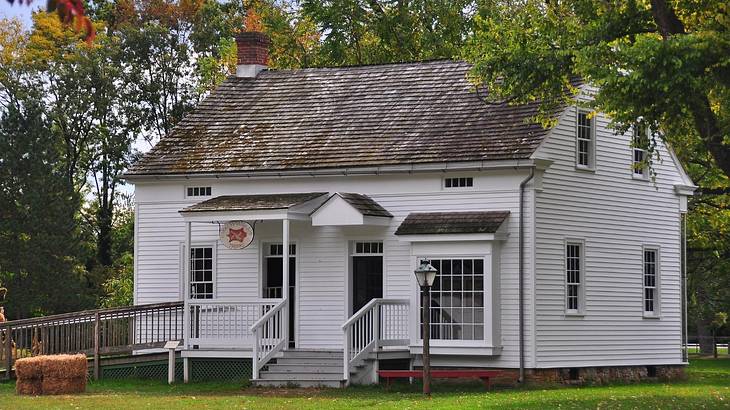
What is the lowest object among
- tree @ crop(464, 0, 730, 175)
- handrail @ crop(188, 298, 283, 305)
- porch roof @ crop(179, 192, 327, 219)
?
handrail @ crop(188, 298, 283, 305)

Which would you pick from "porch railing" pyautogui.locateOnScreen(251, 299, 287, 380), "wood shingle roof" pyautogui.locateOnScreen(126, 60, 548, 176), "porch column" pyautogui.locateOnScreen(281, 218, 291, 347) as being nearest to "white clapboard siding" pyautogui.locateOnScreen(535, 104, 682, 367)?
"wood shingle roof" pyautogui.locateOnScreen(126, 60, 548, 176)

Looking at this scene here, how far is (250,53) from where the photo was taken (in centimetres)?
3425

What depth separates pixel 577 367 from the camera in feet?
91.8

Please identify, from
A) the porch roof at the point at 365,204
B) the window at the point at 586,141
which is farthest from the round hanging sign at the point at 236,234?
the window at the point at 586,141

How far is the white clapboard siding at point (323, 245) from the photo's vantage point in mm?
26859

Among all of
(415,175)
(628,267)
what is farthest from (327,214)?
(628,267)

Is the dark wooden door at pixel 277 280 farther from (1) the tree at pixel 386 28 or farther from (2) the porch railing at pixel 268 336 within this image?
(1) the tree at pixel 386 28

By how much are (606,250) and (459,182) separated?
4099mm

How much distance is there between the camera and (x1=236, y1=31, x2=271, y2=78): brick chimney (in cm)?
3403

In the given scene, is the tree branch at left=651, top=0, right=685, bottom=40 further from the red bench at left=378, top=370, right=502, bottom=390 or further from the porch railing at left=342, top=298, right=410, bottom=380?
the porch railing at left=342, top=298, right=410, bottom=380

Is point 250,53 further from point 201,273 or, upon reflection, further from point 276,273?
point 276,273

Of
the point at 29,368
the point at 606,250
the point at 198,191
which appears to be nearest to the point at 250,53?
the point at 198,191

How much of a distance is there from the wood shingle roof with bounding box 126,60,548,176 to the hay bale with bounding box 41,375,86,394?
20.8 feet

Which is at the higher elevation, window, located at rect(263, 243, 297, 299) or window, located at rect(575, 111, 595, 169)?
window, located at rect(575, 111, 595, 169)
